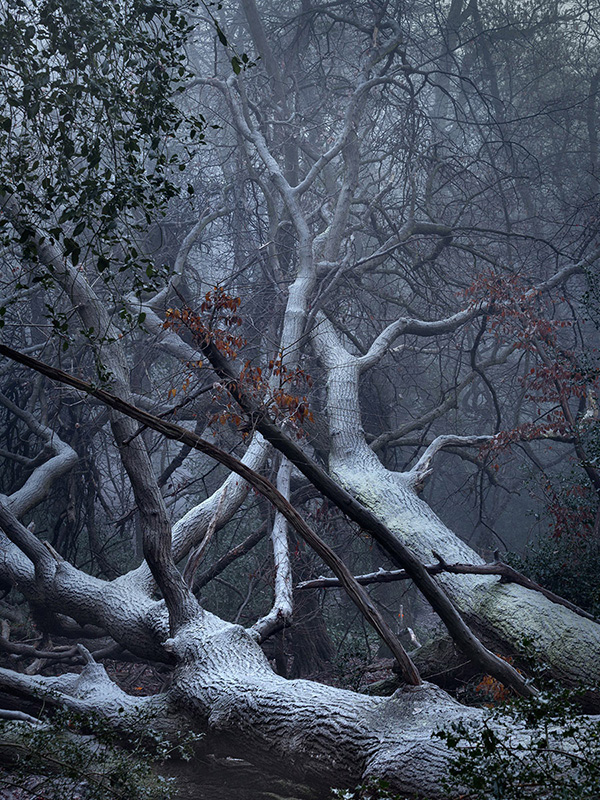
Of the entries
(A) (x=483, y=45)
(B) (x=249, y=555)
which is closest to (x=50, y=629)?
(B) (x=249, y=555)

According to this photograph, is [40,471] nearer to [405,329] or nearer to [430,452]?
[430,452]

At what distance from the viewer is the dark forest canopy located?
3.20 meters

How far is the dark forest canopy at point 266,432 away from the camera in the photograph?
320 cm

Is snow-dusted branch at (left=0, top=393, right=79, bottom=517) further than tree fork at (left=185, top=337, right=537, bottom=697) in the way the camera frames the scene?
Yes

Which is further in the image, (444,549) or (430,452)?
(430,452)

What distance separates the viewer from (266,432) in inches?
135

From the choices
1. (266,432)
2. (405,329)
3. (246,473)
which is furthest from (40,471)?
(246,473)

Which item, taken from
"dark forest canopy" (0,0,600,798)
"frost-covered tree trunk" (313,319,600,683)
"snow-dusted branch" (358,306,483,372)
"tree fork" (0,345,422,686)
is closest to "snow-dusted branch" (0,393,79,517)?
"dark forest canopy" (0,0,600,798)

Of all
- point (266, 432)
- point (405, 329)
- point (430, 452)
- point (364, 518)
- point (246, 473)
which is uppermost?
point (405, 329)

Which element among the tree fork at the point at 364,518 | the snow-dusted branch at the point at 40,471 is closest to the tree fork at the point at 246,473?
the tree fork at the point at 364,518

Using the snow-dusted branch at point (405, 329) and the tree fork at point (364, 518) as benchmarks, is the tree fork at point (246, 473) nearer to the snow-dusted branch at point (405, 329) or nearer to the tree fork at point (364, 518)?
the tree fork at point (364, 518)

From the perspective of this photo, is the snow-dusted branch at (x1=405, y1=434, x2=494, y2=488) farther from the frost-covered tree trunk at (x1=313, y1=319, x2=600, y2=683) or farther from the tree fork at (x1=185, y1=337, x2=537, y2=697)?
the tree fork at (x1=185, y1=337, x2=537, y2=697)

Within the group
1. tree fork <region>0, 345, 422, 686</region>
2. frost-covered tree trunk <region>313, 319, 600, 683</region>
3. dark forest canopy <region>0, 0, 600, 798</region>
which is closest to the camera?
tree fork <region>0, 345, 422, 686</region>

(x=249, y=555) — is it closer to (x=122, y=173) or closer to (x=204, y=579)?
(x=204, y=579)
